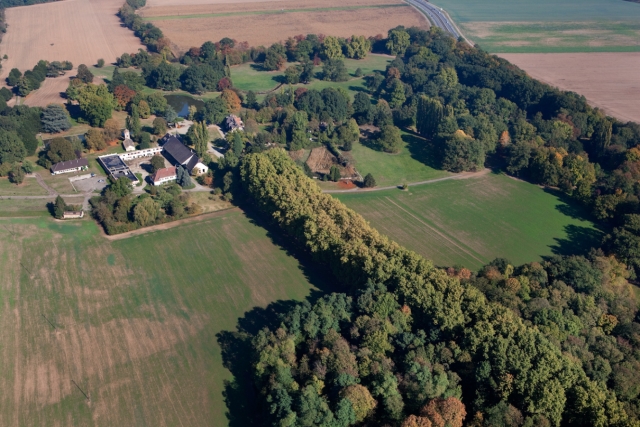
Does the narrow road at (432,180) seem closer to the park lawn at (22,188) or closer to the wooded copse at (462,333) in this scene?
the wooded copse at (462,333)

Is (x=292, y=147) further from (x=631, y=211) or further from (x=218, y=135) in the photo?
(x=631, y=211)

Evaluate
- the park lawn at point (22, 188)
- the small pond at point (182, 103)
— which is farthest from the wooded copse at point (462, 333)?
the small pond at point (182, 103)

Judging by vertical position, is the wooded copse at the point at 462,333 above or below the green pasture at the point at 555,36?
below

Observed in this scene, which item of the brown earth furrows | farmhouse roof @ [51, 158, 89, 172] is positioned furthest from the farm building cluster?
the brown earth furrows

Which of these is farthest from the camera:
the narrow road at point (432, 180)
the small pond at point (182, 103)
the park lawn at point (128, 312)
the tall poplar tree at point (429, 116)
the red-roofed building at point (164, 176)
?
the small pond at point (182, 103)

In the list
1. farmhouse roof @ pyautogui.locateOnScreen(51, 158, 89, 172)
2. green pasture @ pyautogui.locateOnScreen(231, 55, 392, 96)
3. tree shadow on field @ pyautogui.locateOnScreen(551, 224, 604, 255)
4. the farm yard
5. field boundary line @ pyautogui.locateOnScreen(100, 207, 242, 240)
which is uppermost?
the farm yard

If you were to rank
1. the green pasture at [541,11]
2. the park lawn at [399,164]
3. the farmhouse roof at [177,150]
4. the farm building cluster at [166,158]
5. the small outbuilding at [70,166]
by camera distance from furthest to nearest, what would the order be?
the green pasture at [541,11]
the park lawn at [399,164]
the farmhouse roof at [177,150]
the small outbuilding at [70,166]
the farm building cluster at [166,158]

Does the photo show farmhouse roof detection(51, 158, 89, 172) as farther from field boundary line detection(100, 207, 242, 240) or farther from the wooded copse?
the wooded copse
